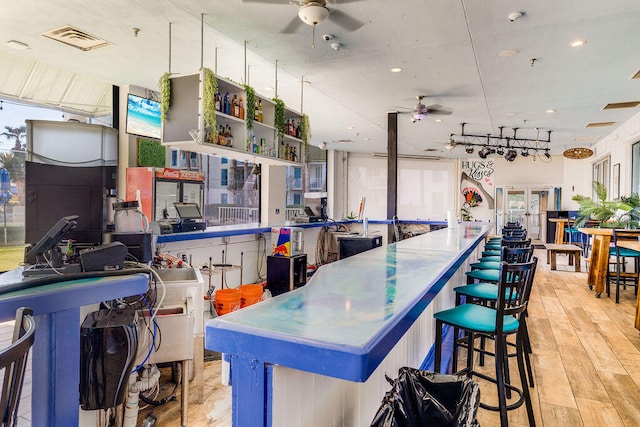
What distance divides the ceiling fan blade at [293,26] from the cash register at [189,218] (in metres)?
2.35

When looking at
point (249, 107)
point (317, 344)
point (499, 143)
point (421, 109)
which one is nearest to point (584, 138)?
point (499, 143)

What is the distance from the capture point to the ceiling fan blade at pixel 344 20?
3.71 m

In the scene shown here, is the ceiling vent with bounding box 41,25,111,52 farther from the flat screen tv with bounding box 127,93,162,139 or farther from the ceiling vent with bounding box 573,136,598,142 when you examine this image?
the ceiling vent with bounding box 573,136,598,142

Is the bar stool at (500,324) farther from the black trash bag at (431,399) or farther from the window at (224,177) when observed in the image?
the window at (224,177)

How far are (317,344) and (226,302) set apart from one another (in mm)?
3178

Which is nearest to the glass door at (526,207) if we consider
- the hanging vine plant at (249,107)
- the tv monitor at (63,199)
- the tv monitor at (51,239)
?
the hanging vine plant at (249,107)

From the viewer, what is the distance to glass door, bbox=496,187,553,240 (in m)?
13.5

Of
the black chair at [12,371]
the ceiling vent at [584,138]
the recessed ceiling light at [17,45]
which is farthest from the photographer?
the ceiling vent at [584,138]

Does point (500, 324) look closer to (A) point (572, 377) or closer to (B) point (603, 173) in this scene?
(A) point (572, 377)

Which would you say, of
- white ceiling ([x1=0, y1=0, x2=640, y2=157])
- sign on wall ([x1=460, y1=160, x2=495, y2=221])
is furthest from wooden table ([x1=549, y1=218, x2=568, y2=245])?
white ceiling ([x1=0, y1=0, x2=640, y2=157])

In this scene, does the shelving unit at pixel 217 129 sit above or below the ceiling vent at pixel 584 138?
below

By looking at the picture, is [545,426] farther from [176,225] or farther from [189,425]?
[176,225]

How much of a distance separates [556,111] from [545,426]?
270 inches

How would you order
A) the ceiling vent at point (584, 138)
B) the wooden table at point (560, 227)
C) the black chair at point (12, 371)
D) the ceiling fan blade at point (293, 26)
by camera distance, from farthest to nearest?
the wooden table at point (560, 227)
the ceiling vent at point (584, 138)
the ceiling fan blade at point (293, 26)
the black chair at point (12, 371)
